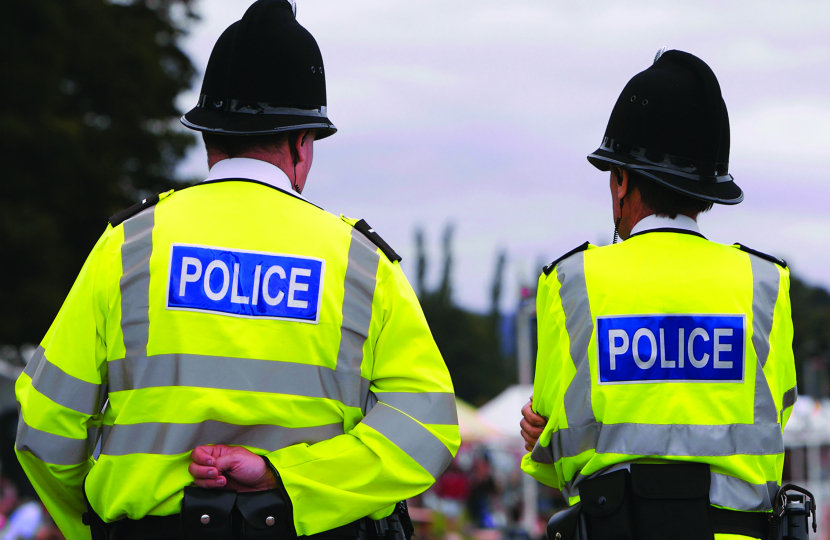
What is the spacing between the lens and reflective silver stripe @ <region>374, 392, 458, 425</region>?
2.60 m

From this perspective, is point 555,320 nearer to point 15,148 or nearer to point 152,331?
point 152,331

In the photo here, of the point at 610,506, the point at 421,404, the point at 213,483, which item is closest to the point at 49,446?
the point at 213,483

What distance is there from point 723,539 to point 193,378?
61.6 inches

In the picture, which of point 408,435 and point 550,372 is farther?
point 550,372

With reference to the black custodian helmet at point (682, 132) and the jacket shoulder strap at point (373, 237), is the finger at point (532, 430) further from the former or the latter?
the black custodian helmet at point (682, 132)

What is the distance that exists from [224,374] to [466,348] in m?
71.9

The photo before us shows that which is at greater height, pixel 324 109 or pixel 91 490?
pixel 324 109

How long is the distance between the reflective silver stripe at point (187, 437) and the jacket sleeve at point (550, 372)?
0.83 metres

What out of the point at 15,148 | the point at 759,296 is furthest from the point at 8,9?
the point at 759,296

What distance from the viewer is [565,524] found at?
285 cm

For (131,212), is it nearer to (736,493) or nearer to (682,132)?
(682,132)

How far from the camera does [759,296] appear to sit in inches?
112

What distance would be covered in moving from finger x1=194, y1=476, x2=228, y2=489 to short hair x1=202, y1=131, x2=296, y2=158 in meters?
0.95

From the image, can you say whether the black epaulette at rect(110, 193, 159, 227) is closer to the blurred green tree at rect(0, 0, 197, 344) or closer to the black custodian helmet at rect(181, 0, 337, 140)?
the black custodian helmet at rect(181, 0, 337, 140)
